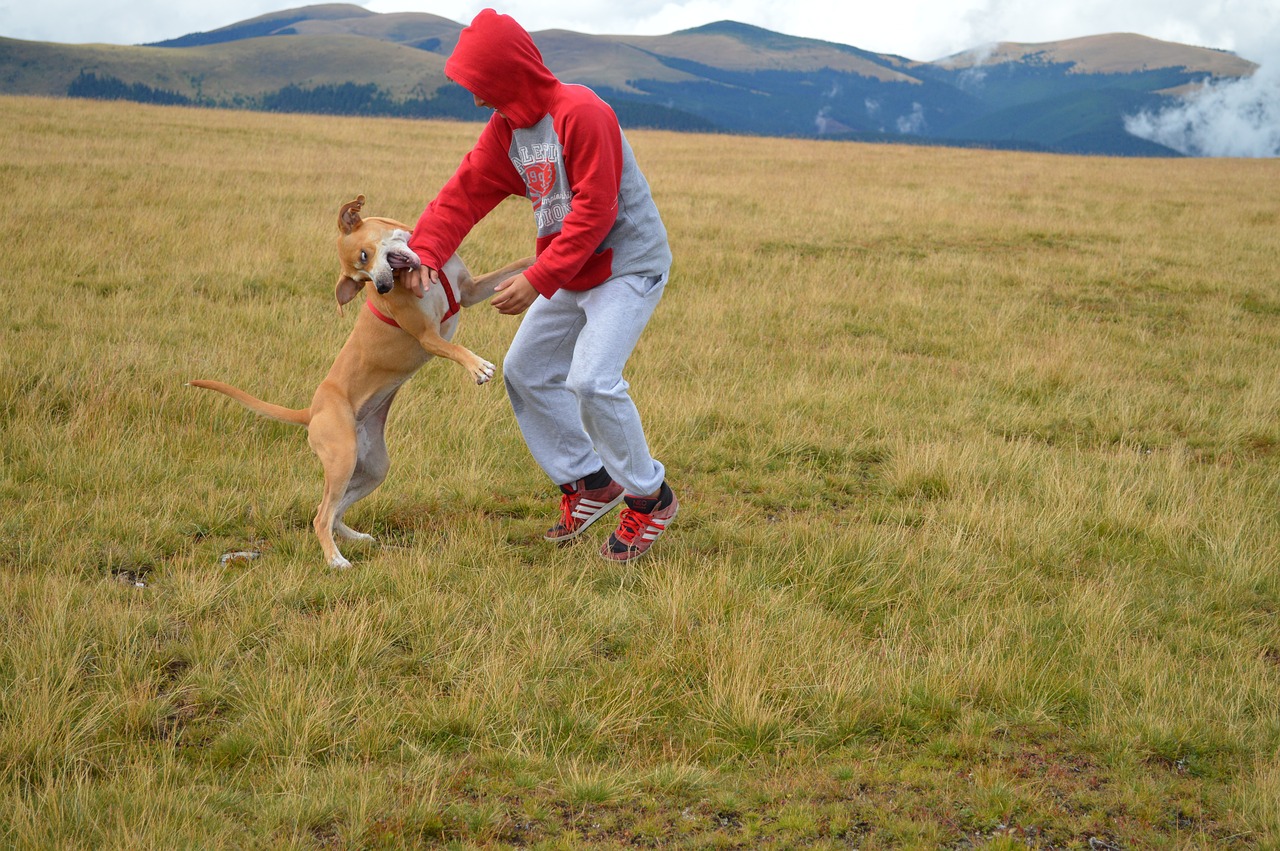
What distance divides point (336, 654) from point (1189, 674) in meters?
3.06

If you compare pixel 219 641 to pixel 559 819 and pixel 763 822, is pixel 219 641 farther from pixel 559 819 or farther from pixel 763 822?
pixel 763 822

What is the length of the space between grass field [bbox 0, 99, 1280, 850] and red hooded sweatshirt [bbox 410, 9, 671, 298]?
4.47ft

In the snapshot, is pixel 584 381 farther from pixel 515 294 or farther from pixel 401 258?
pixel 401 258

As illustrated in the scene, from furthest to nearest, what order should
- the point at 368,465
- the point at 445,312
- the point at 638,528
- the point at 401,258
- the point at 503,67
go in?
1. the point at 368,465
2. the point at 638,528
3. the point at 445,312
4. the point at 401,258
5. the point at 503,67

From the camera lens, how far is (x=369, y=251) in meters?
3.85

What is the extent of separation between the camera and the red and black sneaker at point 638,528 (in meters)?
4.29

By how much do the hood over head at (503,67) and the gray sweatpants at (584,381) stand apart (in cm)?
83

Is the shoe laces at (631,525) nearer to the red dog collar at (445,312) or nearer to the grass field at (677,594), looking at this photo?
the grass field at (677,594)

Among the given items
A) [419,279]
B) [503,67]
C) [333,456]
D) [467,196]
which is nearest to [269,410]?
[333,456]

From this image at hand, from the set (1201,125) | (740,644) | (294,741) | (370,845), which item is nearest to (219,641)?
(294,741)

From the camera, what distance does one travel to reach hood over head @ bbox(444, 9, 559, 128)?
3.67 metres

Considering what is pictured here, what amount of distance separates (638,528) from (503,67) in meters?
2.04

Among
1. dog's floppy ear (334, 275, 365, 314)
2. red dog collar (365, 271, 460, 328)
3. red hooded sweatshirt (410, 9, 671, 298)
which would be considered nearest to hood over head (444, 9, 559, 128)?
red hooded sweatshirt (410, 9, 671, 298)

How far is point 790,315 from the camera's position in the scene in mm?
9281
